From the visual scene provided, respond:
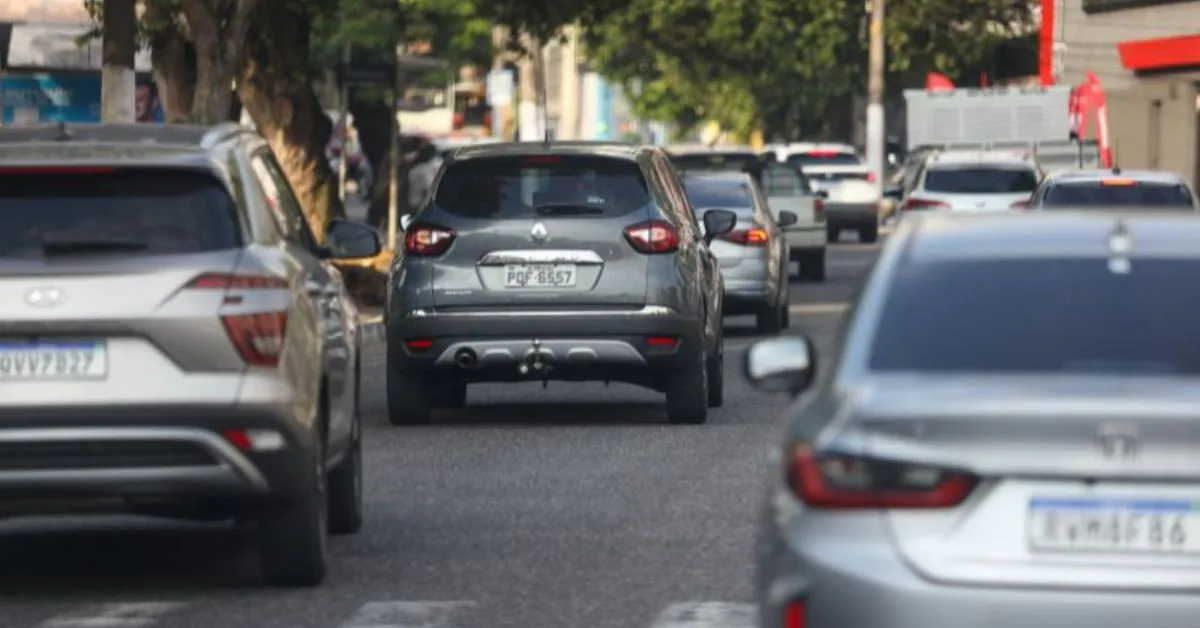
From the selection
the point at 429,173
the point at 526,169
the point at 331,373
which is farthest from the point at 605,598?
the point at 429,173

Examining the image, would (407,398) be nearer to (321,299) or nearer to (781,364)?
(321,299)

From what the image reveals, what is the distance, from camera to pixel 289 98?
33.6m

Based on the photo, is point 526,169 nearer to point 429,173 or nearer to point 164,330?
point 164,330

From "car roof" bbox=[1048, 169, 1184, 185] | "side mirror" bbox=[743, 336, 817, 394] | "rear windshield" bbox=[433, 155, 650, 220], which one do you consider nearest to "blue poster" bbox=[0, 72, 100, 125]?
"car roof" bbox=[1048, 169, 1184, 185]

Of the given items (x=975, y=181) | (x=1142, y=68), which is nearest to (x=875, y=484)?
(x=975, y=181)

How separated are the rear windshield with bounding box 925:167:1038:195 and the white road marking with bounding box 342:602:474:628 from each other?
88.5 ft

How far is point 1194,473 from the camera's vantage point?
645 cm

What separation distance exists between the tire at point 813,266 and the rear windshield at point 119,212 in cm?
2906

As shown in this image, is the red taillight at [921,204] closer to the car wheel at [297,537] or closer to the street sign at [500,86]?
the street sign at [500,86]

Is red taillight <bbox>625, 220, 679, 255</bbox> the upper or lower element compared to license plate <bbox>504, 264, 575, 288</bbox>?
upper

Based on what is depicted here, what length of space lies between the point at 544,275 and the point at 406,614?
7.03 meters

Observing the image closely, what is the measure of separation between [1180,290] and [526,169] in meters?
10.5

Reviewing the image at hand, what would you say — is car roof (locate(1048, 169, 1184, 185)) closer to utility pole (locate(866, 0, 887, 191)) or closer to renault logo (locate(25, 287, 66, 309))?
renault logo (locate(25, 287, 66, 309))

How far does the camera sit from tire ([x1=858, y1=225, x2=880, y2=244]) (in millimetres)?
54688
